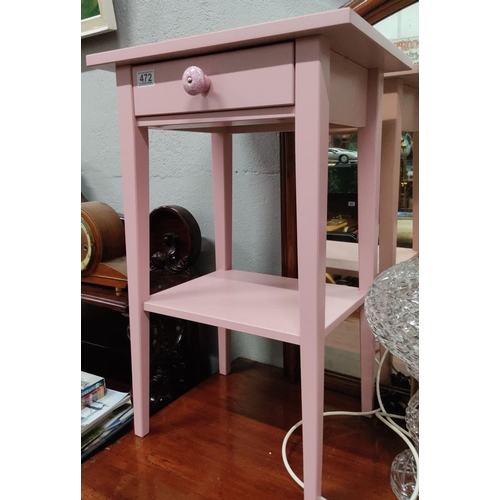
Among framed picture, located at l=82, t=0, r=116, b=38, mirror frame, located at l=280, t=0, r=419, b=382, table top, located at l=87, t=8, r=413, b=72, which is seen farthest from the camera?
framed picture, located at l=82, t=0, r=116, b=38

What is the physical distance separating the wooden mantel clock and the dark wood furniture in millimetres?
24

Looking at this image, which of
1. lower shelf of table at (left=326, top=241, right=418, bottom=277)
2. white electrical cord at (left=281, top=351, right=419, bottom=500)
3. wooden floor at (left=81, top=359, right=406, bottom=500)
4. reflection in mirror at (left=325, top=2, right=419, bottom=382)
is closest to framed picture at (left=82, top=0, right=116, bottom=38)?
reflection in mirror at (left=325, top=2, right=419, bottom=382)

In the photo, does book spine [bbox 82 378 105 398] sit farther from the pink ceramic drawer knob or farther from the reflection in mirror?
the pink ceramic drawer knob

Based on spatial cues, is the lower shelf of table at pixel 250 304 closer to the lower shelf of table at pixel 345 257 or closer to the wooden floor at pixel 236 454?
the lower shelf of table at pixel 345 257

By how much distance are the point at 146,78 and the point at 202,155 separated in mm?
452

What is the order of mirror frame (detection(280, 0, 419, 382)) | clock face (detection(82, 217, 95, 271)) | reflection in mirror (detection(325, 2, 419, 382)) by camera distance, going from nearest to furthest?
reflection in mirror (detection(325, 2, 419, 382)), mirror frame (detection(280, 0, 419, 382)), clock face (detection(82, 217, 95, 271))

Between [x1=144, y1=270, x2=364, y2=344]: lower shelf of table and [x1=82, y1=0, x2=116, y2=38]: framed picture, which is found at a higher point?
[x1=82, y1=0, x2=116, y2=38]: framed picture

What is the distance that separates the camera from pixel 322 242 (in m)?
0.63

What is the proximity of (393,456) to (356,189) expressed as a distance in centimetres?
49

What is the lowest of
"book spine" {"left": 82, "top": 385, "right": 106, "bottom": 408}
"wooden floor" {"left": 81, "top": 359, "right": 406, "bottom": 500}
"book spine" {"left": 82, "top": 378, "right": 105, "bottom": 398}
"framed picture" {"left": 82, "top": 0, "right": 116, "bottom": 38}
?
"wooden floor" {"left": 81, "top": 359, "right": 406, "bottom": 500}

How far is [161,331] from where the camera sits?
1.05 metres

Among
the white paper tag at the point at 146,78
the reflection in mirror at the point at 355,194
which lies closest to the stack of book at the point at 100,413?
the reflection in mirror at the point at 355,194

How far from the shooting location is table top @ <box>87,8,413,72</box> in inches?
21.8

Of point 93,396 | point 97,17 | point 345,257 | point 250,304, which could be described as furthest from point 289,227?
point 97,17
